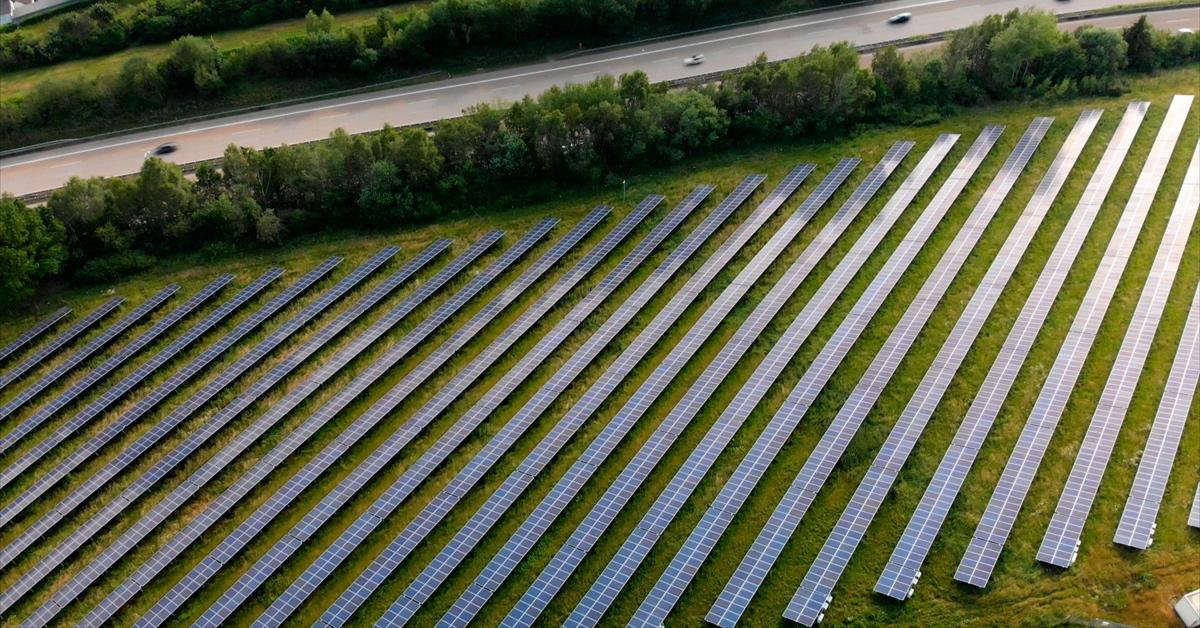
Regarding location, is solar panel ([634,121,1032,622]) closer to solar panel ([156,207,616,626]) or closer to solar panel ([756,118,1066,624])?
solar panel ([756,118,1066,624])

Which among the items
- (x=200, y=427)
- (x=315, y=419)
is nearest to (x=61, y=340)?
(x=200, y=427)

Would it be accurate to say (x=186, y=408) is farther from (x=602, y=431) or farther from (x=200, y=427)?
(x=602, y=431)

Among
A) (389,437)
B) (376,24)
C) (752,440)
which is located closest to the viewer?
(752,440)

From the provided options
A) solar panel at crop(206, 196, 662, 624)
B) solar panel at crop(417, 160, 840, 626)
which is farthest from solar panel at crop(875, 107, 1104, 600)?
solar panel at crop(206, 196, 662, 624)

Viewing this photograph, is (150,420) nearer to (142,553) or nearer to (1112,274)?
(142,553)

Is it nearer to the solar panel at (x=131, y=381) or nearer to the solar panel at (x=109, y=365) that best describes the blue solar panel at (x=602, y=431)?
the solar panel at (x=131, y=381)
